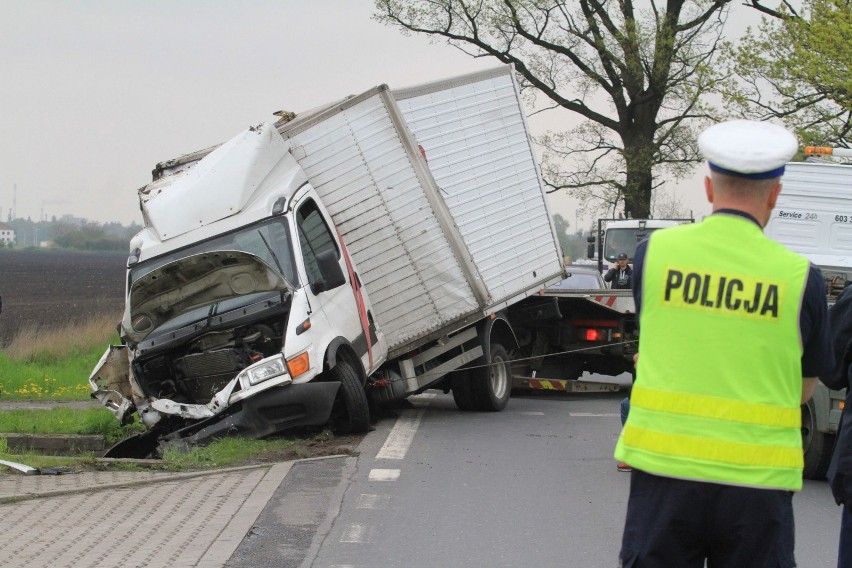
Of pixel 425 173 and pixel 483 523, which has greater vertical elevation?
pixel 425 173

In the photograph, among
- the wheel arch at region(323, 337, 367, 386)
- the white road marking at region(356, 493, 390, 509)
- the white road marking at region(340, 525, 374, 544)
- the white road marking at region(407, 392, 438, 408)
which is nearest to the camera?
the white road marking at region(340, 525, 374, 544)

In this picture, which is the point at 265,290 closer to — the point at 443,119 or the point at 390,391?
the point at 390,391

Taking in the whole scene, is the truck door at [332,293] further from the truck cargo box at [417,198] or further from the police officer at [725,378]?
the police officer at [725,378]

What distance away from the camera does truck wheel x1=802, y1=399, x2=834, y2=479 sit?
352 inches

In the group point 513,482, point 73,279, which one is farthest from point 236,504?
point 73,279

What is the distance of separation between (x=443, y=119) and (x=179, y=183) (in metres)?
2.98

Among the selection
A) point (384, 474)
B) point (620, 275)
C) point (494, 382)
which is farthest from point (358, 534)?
point (620, 275)

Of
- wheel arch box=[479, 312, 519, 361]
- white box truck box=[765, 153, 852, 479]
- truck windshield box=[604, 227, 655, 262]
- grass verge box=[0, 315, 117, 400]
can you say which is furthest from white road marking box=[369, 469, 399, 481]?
truck windshield box=[604, 227, 655, 262]

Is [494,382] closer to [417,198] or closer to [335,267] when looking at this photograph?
[417,198]

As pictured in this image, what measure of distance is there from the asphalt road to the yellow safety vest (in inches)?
138

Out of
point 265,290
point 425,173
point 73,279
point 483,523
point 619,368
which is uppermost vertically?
point 425,173

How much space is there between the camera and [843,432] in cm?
439

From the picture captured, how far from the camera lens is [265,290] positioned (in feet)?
36.5

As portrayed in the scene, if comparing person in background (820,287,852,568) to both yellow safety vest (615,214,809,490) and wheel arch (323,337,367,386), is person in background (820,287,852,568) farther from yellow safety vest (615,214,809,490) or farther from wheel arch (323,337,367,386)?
wheel arch (323,337,367,386)
